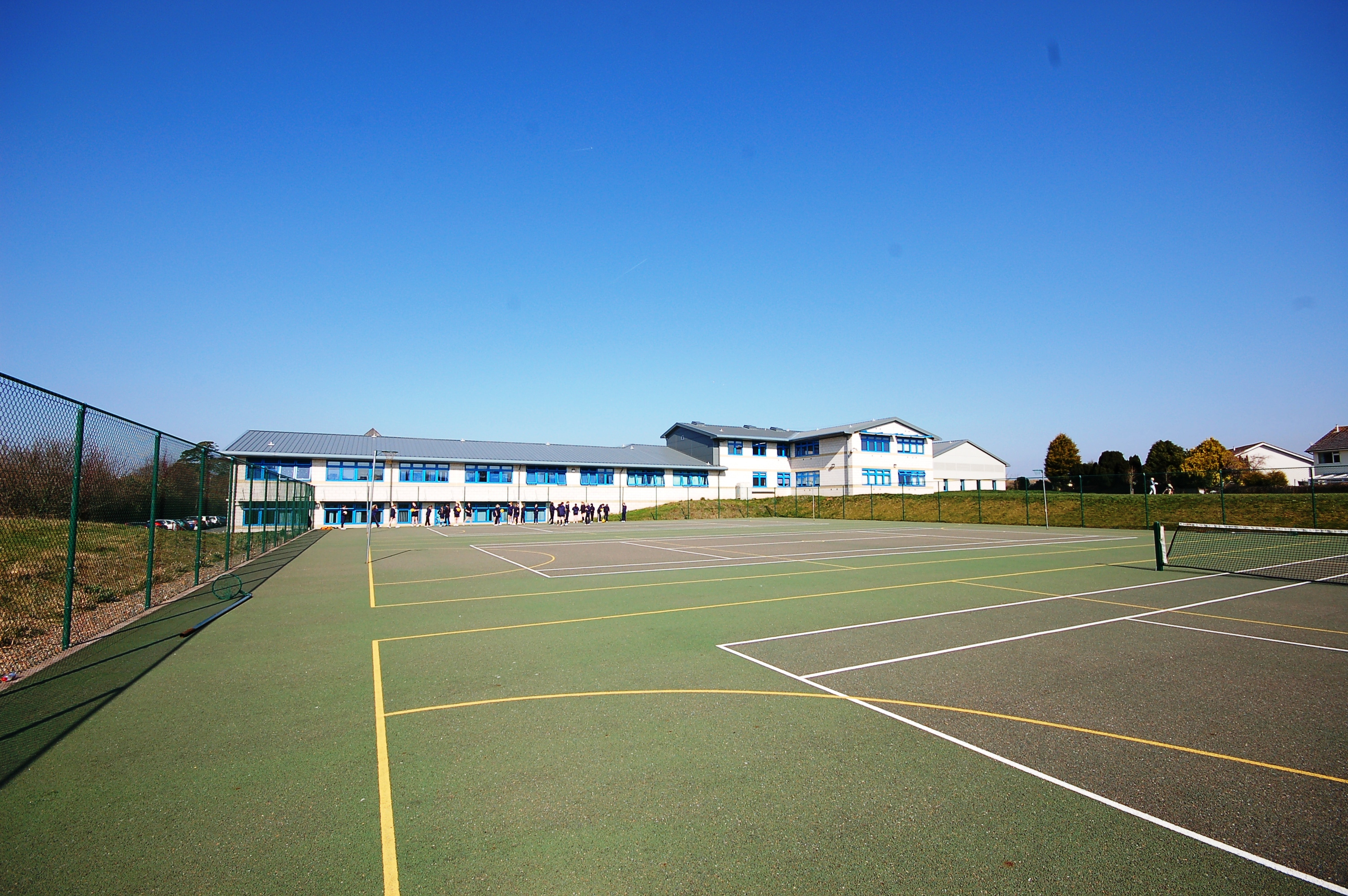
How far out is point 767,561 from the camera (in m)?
20.5

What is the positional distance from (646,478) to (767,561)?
41.3 metres

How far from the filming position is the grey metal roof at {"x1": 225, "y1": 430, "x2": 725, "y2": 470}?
4825 cm

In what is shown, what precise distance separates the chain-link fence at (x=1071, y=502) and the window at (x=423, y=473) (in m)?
15.9

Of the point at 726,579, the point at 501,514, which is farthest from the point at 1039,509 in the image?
the point at 501,514

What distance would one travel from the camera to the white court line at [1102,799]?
3.66 metres

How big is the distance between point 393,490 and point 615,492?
1858 centimetres

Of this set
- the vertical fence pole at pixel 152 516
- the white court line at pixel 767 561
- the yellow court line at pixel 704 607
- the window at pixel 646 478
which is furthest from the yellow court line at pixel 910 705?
the window at pixel 646 478

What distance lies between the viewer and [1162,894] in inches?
137

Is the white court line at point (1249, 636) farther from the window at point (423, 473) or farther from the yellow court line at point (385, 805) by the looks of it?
the window at point (423, 473)

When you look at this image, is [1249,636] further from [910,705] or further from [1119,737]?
[910,705]

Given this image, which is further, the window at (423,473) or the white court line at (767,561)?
the window at (423,473)

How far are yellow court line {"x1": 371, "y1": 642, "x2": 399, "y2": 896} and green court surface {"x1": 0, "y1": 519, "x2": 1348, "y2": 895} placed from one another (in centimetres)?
2

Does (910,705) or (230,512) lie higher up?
(230,512)

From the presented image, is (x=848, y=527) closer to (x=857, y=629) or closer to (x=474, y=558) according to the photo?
(x=474, y=558)
